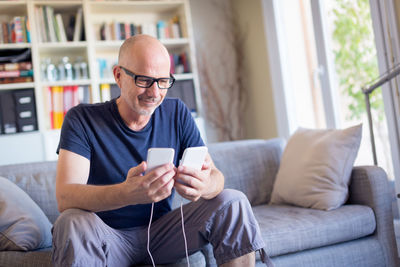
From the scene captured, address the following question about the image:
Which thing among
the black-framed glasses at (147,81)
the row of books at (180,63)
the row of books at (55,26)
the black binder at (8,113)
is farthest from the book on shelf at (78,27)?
the black-framed glasses at (147,81)

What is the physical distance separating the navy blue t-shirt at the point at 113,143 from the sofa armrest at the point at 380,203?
920 millimetres

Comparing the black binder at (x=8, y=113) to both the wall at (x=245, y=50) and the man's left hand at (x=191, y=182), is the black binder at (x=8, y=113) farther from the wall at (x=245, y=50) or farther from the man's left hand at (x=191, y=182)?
the man's left hand at (x=191, y=182)

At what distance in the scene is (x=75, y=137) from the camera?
152 centimetres

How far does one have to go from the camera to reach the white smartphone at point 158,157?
124cm

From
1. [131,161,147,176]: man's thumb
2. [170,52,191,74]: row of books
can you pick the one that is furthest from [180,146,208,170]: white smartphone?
[170,52,191,74]: row of books

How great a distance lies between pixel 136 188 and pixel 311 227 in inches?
35.3

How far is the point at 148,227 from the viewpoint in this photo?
1.53 meters

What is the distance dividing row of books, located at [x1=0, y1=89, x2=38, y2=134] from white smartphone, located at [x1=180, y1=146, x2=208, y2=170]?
272 centimetres

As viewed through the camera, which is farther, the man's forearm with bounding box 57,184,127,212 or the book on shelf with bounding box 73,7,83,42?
the book on shelf with bounding box 73,7,83,42

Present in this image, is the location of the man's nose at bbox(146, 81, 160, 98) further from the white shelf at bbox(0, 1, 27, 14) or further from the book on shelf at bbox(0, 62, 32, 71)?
the white shelf at bbox(0, 1, 27, 14)

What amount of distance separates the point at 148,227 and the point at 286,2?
2944 millimetres

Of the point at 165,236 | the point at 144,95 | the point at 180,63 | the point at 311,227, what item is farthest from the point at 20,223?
the point at 180,63

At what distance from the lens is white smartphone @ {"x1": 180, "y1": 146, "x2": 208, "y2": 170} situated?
1.31 metres

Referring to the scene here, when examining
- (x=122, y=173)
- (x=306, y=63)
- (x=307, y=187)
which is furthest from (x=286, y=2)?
(x=122, y=173)
